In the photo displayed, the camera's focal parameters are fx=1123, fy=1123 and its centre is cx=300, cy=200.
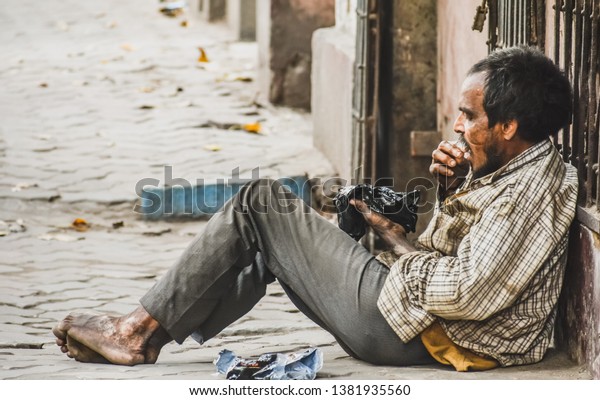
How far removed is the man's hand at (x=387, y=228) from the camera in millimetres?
3680

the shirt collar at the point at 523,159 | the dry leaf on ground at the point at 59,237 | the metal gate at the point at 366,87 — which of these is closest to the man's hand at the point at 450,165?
the shirt collar at the point at 523,159

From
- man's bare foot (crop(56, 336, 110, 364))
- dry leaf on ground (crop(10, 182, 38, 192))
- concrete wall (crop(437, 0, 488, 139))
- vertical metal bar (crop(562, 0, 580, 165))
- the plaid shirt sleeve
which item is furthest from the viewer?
dry leaf on ground (crop(10, 182, 38, 192))

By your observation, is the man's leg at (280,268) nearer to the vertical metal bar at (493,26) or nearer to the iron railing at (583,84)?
the iron railing at (583,84)

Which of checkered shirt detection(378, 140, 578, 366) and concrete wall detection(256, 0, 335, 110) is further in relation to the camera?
concrete wall detection(256, 0, 335, 110)

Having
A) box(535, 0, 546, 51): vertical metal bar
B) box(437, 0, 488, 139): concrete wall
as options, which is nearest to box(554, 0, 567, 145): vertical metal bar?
box(535, 0, 546, 51): vertical metal bar

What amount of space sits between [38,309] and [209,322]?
1521mm

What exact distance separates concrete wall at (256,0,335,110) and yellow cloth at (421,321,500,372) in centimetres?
578

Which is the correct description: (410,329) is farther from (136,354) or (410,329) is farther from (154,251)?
(154,251)

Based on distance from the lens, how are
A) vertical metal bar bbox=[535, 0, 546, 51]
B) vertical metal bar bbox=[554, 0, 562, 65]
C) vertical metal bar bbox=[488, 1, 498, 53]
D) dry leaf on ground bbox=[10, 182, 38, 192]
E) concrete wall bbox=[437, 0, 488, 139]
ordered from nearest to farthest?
1. vertical metal bar bbox=[554, 0, 562, 65]
2. vertical metal bar bbox=[535, 0, 546, 51]
3. vertical metal bar bbox=[488, 1, 498, 53]
4. concrete wall bbox=[437, 0, 488, 139]
5. dry leaf on ground bbox=[10, 182, 38, 192]

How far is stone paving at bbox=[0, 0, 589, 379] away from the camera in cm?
431

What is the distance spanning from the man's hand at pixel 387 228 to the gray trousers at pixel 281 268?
95 millimetres

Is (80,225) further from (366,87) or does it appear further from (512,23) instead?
(512,23)

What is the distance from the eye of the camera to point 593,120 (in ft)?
11.1

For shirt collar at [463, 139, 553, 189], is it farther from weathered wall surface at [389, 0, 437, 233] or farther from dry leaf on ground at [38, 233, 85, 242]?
dry leaf on ground at [38, 233, 85, 242]
